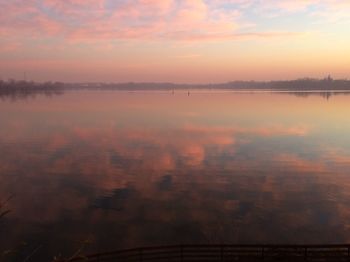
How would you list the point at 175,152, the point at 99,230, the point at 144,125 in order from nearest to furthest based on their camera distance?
the point at 99,230, the point at 175,152, the point at 144,125

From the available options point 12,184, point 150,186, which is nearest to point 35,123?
point 12,184

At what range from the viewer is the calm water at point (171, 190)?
997 inches

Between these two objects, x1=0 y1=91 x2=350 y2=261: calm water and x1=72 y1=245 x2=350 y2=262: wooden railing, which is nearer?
x1=72 y1=245 x2=350 y2=262: wooden railing

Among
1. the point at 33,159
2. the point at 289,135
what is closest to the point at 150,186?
the point at 33,159

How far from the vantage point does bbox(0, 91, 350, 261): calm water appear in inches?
997

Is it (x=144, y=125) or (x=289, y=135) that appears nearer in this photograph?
(x=289, y=135)

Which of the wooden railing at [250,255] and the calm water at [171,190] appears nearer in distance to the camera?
the wooden railing at [250,255]

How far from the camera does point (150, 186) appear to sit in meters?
36.4

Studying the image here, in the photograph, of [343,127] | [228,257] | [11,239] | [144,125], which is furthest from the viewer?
[144,125]

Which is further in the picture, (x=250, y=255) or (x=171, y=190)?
(x=171, y=190)

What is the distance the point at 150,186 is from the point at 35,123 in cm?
6061

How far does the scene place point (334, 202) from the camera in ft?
105

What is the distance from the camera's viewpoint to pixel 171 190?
3494cm

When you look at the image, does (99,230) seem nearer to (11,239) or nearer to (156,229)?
(156,229)
